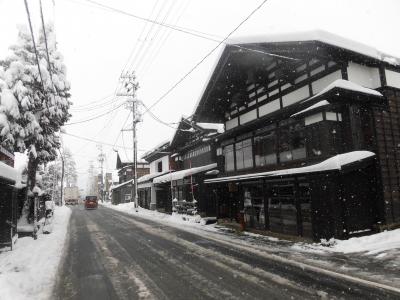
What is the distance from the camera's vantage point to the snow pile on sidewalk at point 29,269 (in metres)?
7.43

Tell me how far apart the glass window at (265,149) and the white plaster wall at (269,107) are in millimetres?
1235

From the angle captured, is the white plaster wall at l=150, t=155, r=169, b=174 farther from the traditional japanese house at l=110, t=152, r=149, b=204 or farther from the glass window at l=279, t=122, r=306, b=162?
the glass window at l=279, t=122, r=306, b=162

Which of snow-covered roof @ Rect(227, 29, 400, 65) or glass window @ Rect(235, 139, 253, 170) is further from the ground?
snow-covered roof @ Rect(227, 29, 400, 65)

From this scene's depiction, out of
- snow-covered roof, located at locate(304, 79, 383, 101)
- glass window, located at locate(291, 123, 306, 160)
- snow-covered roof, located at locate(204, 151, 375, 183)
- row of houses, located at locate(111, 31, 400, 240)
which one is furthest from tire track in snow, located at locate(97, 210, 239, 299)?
snow-covered roof, located at locate(304, 79, 383, 101)

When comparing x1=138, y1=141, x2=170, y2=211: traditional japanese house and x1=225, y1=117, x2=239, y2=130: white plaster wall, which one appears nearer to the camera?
x1=225, y1=117, x2=239, y2=130: white plaster wall

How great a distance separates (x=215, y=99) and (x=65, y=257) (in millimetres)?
12997

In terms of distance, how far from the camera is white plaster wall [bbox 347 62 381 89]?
13.4 metres

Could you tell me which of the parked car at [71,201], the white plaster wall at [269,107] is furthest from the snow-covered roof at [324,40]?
the parked car at [71,201]

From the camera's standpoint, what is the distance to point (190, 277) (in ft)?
27.4

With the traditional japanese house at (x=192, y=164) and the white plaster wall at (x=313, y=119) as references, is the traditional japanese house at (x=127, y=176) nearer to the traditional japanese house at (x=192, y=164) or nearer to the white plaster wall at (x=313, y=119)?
the traditional japanese house at (x=192, y=164)

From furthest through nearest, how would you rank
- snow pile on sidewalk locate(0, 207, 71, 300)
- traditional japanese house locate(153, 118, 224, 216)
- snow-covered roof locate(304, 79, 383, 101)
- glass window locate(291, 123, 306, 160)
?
traditional japanese house locate(153, 118, 224, 216) < glass window locate(291, 123, 306, 160) < snow-covered roof locate(304, 79, 383, 101) < snow pile on sidewalk locate(0, 207, 71, 300)

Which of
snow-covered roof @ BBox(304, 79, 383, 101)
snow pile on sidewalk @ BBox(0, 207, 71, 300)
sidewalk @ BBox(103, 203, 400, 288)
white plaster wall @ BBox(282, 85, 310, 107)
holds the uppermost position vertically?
white plaster wall @ BBox(282, 85, 310, 107)

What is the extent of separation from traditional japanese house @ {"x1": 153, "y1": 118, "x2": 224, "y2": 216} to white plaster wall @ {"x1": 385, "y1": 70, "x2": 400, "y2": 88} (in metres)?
11.4

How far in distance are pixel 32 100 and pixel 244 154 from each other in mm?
12924
